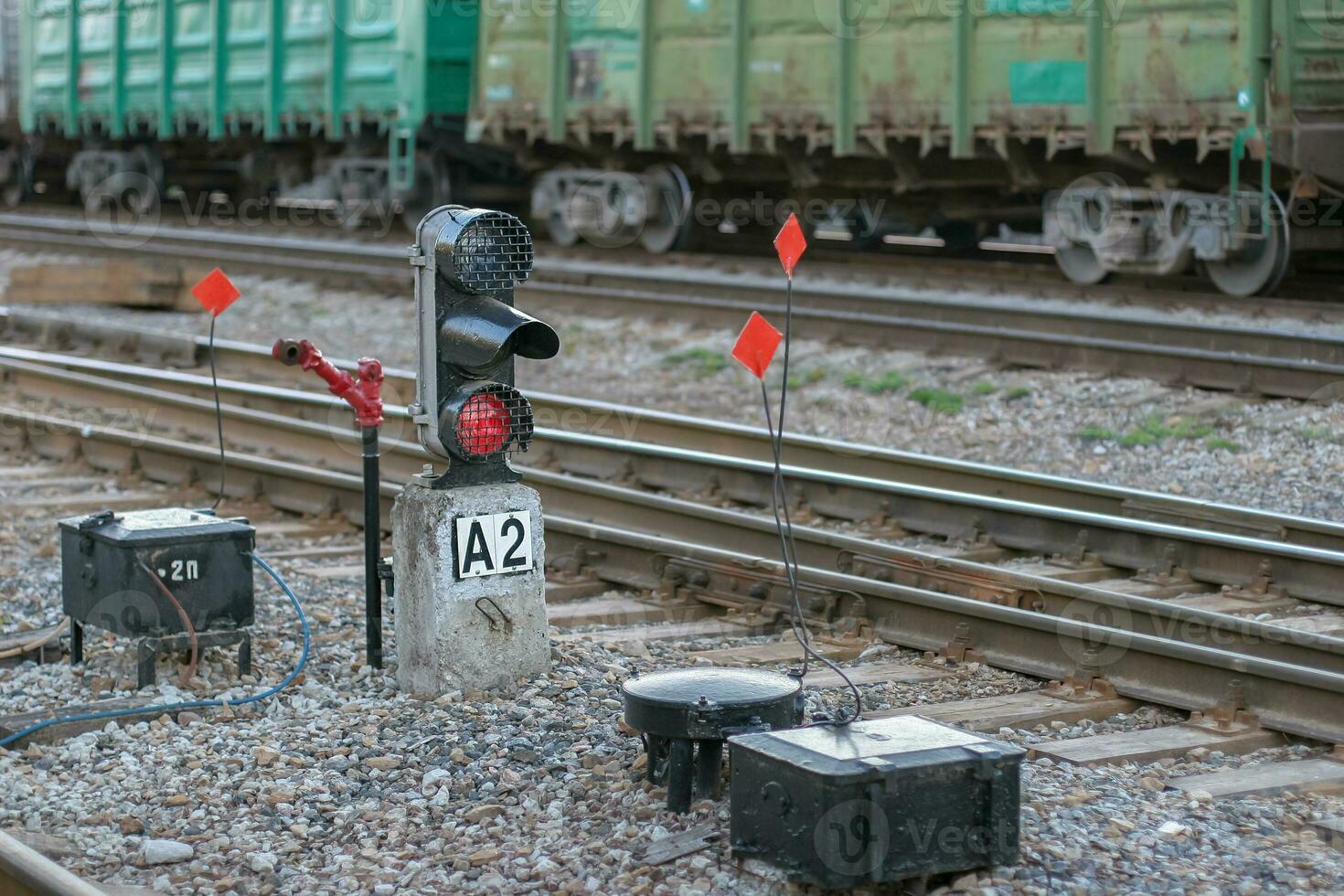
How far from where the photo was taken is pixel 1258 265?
551 inches

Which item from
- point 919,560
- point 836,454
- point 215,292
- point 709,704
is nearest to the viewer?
point 709,704

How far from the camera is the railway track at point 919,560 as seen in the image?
18.4ft

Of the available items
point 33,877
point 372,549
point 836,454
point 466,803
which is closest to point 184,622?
point 372,549

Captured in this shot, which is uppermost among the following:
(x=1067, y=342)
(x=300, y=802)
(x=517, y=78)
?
(x=517, y=78)

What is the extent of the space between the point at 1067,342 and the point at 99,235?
15.3 meters

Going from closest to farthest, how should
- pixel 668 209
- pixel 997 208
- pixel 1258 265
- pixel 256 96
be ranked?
1. pixel 1258 265
2. pixel 997 208
3. pixel 668 209
4. pixel 256 96

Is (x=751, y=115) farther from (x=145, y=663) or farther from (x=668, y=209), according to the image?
(x=145, y=663)

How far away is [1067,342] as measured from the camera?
37.9 feet

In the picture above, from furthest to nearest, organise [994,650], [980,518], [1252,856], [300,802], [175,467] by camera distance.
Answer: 1. [175,467]
2. [980,518]
3. [994,650]
4. [300,802]
5. [1252,856]

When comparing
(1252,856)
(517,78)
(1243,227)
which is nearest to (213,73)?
(517,78)

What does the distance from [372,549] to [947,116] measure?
10970mm

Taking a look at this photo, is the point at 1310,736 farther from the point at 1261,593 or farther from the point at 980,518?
the point at 980,518

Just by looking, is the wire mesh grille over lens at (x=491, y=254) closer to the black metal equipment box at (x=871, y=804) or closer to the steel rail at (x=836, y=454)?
the black metal equipment box at (x=871, y=804)

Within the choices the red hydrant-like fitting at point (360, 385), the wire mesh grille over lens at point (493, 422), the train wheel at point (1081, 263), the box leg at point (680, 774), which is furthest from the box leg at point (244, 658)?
the train wheel at point (1081, 263)
